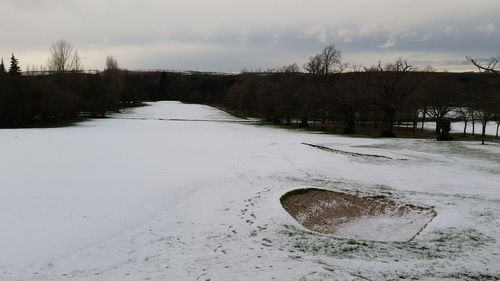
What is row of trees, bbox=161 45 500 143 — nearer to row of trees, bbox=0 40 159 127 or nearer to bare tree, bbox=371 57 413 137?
bare tree, bbox=371 57 413 137

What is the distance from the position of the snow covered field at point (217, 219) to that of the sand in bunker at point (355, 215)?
657 millimetres

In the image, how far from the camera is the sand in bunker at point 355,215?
14.3 m

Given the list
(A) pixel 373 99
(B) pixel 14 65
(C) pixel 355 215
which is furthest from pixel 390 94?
(B) pixel 14 65

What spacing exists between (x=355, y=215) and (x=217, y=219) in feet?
18.1

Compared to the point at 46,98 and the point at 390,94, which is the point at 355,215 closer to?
the point at 390,94

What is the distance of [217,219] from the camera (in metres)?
14.1

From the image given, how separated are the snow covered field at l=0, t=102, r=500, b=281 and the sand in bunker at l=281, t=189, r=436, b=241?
66 centimetres

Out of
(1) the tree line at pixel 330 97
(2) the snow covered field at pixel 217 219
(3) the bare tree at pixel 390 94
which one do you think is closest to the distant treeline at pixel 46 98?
(1) the tree line at pixel 330 97

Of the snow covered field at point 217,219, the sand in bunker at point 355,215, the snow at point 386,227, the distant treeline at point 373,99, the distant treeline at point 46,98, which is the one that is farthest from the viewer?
the distant treeline at point 46,98

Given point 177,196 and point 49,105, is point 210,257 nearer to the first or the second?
point 177,196

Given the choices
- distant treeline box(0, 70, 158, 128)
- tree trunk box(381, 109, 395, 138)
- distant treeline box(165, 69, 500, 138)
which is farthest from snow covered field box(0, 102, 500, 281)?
distant treeline box(0, 70, 158, 128)

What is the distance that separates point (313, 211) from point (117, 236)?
7.55m

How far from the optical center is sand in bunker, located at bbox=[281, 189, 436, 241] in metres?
14.3

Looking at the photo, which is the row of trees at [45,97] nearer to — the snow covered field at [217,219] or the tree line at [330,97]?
the tree line at [330,97]
